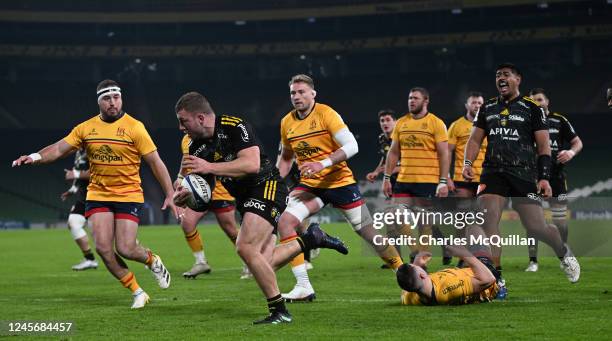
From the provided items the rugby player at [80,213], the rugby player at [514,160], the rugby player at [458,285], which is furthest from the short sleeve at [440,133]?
the rugby player at [80,213]

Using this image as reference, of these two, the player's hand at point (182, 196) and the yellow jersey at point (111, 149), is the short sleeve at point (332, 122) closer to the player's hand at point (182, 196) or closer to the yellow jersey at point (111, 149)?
the yellow jersey at point (111, 149)

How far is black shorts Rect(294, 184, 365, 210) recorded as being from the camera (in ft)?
34.6

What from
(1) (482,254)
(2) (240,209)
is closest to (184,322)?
(2) (240,209)

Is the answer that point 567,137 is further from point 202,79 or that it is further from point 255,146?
point 202,79

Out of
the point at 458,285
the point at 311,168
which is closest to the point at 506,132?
the point at 458,285

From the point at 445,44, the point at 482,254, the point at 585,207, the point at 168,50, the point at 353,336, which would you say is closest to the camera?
the point at 353,336

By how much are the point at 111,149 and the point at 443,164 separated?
17.3 ft

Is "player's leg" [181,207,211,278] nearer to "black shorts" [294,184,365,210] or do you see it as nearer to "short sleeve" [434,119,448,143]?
"short sleeve" [434,119,448,143]

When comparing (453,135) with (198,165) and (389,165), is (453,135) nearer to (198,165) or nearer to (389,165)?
(389,165)

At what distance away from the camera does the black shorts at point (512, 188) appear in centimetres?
1013

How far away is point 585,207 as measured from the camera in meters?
43.7

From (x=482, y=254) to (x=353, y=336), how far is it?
2.81 m

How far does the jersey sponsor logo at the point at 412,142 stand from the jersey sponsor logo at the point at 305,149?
12.9ft

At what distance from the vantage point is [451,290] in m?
9.13
